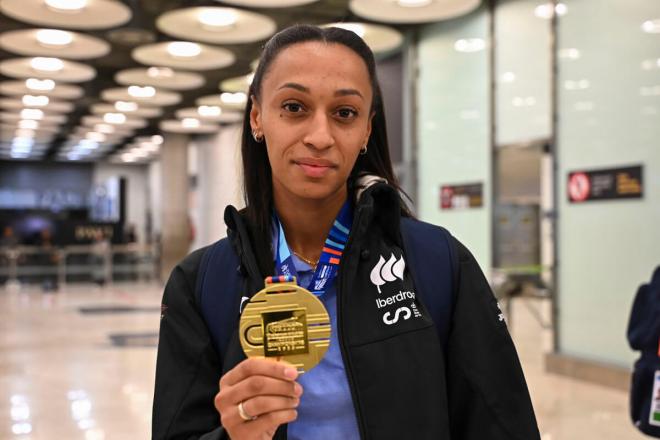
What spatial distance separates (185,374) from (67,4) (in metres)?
8.74

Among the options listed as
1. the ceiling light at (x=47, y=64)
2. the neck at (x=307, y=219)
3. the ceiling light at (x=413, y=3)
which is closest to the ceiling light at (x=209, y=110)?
the ceiling light at (x=47, y=64)

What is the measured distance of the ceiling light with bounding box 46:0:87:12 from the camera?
348 inches

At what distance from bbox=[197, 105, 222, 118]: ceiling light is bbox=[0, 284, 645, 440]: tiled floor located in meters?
7.12

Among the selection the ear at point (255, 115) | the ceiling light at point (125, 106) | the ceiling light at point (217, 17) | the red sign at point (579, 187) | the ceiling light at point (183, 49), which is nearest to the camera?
the ear at point (255, 115)

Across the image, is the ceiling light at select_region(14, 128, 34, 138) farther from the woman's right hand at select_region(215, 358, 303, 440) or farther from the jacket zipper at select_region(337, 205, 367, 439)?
the woman's right hand at select_region(215, 358, 303, 440)

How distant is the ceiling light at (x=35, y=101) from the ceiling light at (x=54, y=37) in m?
5.37

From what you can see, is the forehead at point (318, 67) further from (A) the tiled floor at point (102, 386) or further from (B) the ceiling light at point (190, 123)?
(B) the ceiling light at point (190, 123)

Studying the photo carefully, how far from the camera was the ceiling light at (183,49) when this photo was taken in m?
11.5

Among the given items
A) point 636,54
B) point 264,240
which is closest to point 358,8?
point 636,54

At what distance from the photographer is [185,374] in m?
1.31

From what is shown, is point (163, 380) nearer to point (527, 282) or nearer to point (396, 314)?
point (396, 314)

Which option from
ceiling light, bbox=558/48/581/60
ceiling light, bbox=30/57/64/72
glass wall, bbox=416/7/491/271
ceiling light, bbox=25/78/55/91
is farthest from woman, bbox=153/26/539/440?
ceiling light, bbox=25/78/55/91

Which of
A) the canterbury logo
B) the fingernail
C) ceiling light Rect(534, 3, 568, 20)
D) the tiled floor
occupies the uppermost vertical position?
ceiling light Rect(534, 3, 568, 20)

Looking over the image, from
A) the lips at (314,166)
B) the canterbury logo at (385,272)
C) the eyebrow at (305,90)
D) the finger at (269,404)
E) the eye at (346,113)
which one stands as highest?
the eyebrow at (305,90)
